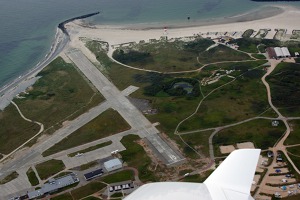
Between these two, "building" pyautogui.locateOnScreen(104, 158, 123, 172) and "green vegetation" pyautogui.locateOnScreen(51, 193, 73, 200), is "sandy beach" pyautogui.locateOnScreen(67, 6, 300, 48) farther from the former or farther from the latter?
"green vegetation" pyautogui.locateOnScreen(51, 193, 73, 200)

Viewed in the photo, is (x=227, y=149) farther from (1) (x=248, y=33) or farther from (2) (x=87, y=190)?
(1) (x=248, y=33)

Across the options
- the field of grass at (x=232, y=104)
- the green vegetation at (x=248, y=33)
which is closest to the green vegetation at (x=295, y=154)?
the field of grass at (x=232, y=104)

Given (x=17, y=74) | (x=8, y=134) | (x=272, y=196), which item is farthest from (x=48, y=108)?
(x=272, y=196)

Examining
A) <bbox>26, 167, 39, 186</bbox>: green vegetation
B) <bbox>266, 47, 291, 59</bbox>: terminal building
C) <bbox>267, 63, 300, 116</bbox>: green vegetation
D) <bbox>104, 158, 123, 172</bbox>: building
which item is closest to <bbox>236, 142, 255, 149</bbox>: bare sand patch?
<bbox>267, 63, 300, 116</bbox>: green vegetation

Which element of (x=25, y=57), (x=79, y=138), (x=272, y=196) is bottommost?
(x=272, y=196)

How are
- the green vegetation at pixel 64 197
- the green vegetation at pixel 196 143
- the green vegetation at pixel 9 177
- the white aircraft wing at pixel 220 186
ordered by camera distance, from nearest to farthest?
the white aircraft wing at pixel 220 186 → the green vegetation at pixel 64 197 → the green vegetation at pixel 9 177 → the green vegetation at pixel 196 143

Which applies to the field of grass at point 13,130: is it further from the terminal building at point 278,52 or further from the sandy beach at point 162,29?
the terminal building at point 278,52

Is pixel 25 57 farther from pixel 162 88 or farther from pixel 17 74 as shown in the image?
pixel 162 88
